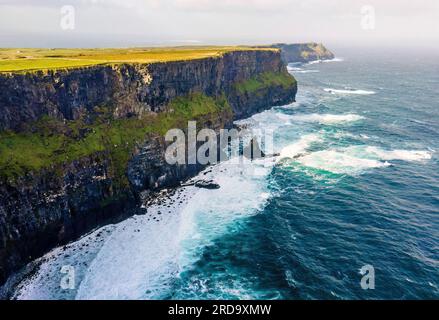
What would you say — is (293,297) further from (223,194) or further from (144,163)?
(144,163)

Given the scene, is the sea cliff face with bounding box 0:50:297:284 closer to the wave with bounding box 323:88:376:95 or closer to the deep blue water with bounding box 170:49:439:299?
the deep blue water with bounding box 170:49:439:299

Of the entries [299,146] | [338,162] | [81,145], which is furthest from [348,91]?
[81,145]

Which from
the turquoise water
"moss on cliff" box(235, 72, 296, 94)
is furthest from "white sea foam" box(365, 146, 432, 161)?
"moss on cliff" box(235, 72, 296, 94)

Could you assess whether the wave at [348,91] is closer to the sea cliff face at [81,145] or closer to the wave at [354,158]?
the wave at [354,158]

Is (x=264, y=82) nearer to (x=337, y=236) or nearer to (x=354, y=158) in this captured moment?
(x=354, y=158)

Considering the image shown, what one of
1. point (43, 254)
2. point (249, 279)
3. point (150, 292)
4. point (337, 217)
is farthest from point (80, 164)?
point (337, 217)

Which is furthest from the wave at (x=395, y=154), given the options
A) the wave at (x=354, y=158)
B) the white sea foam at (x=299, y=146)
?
the white sea foam at (x=299, y=146)
